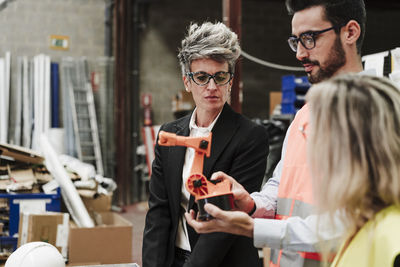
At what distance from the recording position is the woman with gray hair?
5.12 feet

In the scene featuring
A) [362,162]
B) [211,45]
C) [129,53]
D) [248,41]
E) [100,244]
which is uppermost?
[248,41]

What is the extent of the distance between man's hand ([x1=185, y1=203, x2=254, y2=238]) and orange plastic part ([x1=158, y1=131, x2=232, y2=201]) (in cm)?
6

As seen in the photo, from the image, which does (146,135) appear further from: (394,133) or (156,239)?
(394,133)

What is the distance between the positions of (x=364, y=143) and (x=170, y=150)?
2.89 feet

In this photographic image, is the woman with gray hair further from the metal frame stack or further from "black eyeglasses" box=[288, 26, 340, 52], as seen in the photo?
the metal frame stack

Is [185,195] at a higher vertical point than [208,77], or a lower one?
Answer: lower

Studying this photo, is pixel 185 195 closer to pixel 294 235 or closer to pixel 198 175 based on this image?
pixel 198 175

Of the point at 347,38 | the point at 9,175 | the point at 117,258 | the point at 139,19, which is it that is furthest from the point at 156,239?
the point at 139,19

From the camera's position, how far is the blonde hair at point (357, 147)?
2.81ft

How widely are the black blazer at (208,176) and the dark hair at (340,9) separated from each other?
17.5 inches

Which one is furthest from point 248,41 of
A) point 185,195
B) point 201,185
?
point 201,185

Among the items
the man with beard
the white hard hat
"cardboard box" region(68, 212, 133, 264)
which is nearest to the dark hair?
the man with beard

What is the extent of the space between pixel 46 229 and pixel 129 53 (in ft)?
14.9

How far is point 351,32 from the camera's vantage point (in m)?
1.34
